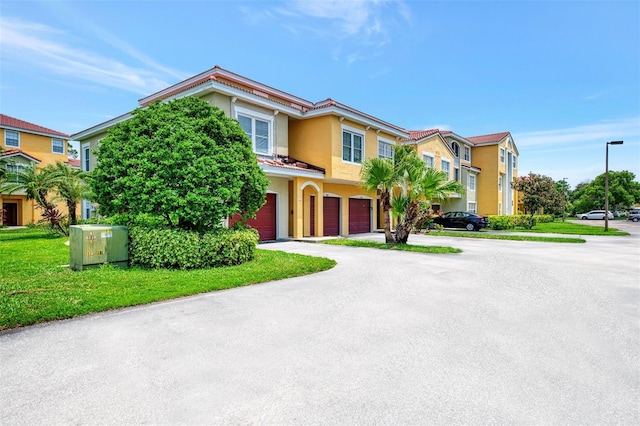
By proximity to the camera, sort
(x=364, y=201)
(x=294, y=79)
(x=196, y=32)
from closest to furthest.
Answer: (x=196, y=32)
(x=294, y=79)
(x=364, y=201)

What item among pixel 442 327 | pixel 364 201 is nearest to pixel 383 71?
pixel 364 201

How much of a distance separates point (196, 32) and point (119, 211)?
7.49m

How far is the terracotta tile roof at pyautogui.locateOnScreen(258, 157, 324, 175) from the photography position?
1689 centimetres

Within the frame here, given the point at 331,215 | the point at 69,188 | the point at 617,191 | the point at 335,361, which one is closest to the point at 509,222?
the point at 331,215

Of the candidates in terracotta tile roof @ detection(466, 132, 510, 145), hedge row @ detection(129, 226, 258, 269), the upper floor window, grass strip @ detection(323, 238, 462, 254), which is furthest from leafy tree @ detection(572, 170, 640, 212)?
hedge row @ detection(129, 226, 258, 269)

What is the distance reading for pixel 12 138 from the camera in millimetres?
33094

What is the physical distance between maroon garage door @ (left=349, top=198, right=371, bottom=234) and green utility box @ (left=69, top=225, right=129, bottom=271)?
626 inches

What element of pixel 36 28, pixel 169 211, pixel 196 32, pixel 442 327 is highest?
pixel 196 32

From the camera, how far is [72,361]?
12.5ft

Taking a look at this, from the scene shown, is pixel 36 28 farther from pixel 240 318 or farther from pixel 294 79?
pixel 294 79

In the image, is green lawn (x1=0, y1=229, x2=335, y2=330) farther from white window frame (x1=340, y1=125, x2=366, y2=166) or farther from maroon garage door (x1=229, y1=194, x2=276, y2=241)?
white window frame (x1=340, y1=125, x2=366, y2=166)

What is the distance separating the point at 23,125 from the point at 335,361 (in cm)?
4315

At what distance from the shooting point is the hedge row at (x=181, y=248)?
29.1 feet

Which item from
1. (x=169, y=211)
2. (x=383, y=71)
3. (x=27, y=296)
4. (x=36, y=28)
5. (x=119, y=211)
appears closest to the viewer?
(x=27, y=296)
